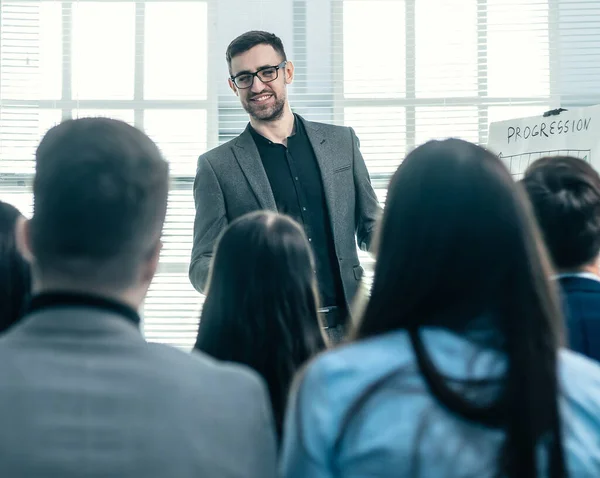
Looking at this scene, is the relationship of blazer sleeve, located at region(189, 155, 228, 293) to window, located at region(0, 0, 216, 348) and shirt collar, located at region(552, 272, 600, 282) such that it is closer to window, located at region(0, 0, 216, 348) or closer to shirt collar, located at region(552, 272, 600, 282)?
window, located at region(0, 0, 216, 348)

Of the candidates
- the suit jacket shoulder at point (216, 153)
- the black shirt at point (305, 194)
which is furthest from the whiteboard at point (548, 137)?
the suit jacket shoulder at point (216, 153)

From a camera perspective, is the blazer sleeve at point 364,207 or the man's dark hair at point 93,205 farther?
the blazer sleeve at point 364,207

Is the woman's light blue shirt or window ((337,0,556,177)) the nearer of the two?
the woman's light blue shirt

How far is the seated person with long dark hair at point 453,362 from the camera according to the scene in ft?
2.63

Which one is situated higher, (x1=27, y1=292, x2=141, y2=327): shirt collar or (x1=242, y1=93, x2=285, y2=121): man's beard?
(x1=242, y1=93, x2=285, y2=121): man's beard

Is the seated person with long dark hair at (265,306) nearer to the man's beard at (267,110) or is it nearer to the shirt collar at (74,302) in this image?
the shirt collar at (74,302)

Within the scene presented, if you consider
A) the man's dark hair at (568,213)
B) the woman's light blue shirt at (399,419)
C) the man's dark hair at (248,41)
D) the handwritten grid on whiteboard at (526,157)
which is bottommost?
the woman's light blue shirt at (399,419)

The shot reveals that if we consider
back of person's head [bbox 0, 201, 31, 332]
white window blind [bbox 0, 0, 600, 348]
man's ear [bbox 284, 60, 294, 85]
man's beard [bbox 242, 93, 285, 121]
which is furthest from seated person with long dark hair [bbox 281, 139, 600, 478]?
white window blind [bbox 0, 0, 600, 348]

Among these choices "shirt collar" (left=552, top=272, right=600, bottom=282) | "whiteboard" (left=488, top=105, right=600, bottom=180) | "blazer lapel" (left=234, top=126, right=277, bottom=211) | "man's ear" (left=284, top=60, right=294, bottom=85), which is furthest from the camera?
"whiteboard" (left=488, top=105, right=600, bottom=180)

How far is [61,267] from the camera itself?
819mm

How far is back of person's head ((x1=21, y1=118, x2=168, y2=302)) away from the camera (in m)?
0.81

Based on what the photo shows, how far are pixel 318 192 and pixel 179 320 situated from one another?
1.15 m

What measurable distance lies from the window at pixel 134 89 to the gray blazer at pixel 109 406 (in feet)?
8.51

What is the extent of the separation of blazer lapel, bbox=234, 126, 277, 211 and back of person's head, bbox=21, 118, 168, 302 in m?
1.68
